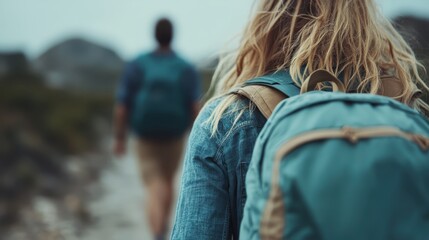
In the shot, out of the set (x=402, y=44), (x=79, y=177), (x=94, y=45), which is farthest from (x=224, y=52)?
(x=94, y=45)

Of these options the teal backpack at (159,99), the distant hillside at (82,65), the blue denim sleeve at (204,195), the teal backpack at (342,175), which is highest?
the distant hillside at (82,65)

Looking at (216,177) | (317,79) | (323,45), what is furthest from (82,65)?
(317,79)

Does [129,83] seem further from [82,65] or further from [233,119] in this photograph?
[82,65]

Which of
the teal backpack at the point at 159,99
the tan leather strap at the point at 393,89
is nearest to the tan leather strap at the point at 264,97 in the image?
the tan leather strap at the point at 393,89

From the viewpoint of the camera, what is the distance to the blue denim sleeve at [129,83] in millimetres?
5516

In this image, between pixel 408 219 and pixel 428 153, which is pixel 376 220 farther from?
pixel 428 153

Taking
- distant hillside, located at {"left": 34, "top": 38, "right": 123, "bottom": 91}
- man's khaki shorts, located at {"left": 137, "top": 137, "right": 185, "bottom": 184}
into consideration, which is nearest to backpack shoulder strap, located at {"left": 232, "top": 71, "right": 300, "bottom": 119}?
man's khaki shorts, located at {"left": 137, "top": 137, "right": 185, "bottom": 184}

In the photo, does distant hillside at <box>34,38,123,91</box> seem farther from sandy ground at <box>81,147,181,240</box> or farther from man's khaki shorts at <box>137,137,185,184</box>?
man's khaki shorts at <box>137,137,185,184</box>

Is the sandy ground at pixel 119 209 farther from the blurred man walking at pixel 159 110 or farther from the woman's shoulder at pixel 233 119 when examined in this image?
the woman's shoulder at pixel 233 119

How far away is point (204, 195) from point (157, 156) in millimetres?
4004

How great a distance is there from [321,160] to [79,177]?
7516mm

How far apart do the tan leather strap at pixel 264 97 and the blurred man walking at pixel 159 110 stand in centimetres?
369

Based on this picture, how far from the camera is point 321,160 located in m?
1.42

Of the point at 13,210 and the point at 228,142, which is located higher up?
the point at 13,210
